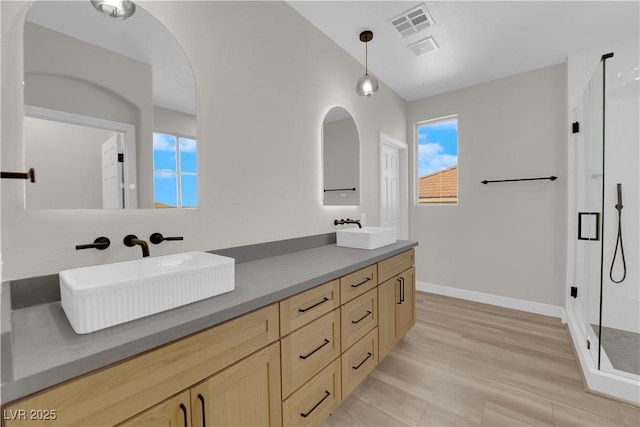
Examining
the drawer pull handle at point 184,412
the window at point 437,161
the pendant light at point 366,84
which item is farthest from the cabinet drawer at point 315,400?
the window at point 437,161

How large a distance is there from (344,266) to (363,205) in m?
1.43

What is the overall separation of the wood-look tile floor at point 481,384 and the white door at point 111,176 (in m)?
1.57

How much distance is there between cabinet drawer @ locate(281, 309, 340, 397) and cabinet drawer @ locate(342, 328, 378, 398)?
145 millimetres

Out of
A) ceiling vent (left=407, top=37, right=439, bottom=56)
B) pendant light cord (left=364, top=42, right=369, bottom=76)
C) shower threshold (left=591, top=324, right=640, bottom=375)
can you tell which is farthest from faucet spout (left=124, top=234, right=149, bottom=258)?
shower threshold (left=591, top=324, right=640, bottom=375)

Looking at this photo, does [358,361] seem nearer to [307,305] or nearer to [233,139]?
[307,305]

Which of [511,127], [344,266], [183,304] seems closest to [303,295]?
[344,266]

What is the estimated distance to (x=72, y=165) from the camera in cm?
105

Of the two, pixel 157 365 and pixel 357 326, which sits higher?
pixel 157 365

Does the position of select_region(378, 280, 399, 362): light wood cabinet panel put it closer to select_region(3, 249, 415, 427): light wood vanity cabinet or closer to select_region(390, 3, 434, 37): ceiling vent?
select_region(3, 249, 415, 427): light wood vanity cabinet

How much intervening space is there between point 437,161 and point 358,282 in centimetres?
266

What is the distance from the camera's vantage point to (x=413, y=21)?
6.93 ft

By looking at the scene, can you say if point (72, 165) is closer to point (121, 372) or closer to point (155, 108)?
point (155, 108)

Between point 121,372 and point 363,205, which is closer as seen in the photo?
point 121,372

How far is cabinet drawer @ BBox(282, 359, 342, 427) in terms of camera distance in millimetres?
1171
